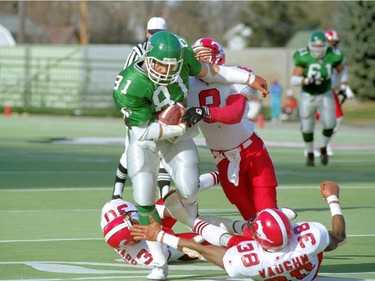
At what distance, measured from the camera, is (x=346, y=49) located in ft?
137

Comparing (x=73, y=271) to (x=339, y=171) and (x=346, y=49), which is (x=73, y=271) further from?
(x=346, y=49)

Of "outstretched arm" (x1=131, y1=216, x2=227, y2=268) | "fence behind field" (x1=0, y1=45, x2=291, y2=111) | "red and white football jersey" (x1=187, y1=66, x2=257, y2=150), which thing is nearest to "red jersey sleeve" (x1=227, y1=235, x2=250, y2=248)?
"outstretched arm" (x1=131, y1=216, x2=227, y2=268)

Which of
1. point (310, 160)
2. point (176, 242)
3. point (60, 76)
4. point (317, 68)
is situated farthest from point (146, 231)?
point (60, 76)

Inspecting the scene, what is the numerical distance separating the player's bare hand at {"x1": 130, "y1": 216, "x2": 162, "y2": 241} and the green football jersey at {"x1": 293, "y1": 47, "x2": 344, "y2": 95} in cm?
885

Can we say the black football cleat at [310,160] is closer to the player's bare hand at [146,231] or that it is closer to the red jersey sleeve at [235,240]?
the red jersey sleeve at [235,240]

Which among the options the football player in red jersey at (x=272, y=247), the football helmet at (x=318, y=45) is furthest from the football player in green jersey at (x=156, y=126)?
the football helmet at (x=318, y=45)

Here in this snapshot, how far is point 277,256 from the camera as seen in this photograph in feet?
22.6

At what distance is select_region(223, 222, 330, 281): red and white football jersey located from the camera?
686 centimetres

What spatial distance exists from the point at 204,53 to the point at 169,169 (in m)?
1.05

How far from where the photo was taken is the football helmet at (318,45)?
1576 centimetres

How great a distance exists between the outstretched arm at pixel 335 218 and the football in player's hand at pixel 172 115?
42.3 inches

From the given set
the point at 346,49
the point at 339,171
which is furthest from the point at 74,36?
the point at 339,171

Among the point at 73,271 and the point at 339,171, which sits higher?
the point at 73,271

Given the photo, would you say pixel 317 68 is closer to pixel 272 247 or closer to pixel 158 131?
pixel 158 131
